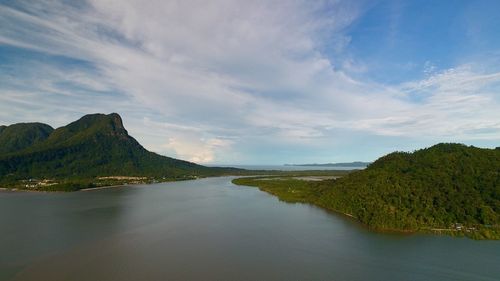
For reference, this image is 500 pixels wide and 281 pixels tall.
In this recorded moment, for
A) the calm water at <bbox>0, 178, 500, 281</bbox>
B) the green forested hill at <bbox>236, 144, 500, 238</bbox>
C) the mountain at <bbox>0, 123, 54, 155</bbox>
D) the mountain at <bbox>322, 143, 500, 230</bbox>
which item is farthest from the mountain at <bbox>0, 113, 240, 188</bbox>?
the mountain at <bbox>322, 143, 500, 230</bbox>

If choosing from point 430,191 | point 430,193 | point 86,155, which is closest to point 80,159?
point 86,155

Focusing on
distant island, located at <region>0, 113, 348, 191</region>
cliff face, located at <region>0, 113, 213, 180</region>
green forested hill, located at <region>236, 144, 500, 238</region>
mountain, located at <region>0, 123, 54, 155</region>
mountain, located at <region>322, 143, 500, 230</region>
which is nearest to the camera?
green forested hill, located at <region>236, 144, 500, 238</region>

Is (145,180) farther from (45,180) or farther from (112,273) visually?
(112,273)

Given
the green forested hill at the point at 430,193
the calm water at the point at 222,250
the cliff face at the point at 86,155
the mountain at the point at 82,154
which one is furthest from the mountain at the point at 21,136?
the green forested hill at the point at 430,193

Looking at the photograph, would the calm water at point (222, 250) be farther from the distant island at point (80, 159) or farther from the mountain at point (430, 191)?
the distant island at point (80, 159)

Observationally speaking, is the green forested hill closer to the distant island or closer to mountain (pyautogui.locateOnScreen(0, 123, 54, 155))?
the distant island

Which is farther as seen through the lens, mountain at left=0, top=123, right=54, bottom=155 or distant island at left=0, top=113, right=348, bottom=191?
mountain at left=0, top=123, right=54, bottom=155

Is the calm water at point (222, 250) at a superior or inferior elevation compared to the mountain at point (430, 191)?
inferior
